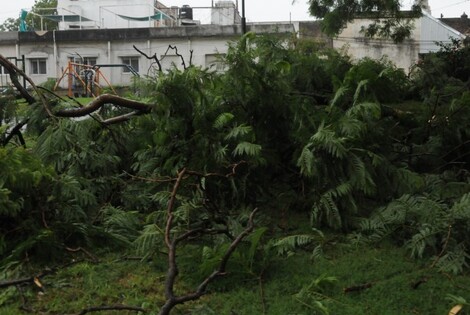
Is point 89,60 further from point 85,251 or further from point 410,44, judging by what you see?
point 85,251

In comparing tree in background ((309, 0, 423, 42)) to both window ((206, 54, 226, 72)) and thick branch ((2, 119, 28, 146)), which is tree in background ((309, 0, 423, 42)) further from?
thick branch ((2, 119, 28, 146))

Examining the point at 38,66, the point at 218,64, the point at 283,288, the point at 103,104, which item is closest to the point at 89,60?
the point at 38,66

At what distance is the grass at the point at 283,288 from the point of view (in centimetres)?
317

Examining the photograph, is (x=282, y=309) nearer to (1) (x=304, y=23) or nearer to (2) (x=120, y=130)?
(2) (x=120, y=130)

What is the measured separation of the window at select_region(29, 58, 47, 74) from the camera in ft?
113

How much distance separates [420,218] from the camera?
4.10 m

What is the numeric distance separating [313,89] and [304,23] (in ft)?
106

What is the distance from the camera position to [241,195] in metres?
4.86

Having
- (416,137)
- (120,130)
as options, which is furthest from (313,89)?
(120,130)

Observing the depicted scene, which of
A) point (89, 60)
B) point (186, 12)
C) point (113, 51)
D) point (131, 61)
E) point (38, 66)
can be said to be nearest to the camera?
point (113, 51)

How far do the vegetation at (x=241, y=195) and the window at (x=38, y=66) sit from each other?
30.4 meters

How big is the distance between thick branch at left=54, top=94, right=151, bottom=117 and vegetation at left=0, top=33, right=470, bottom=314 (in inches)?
0.6

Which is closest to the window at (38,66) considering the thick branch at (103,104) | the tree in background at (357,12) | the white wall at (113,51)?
the white wall at (113,51)

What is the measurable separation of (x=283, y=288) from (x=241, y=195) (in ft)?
4.99
